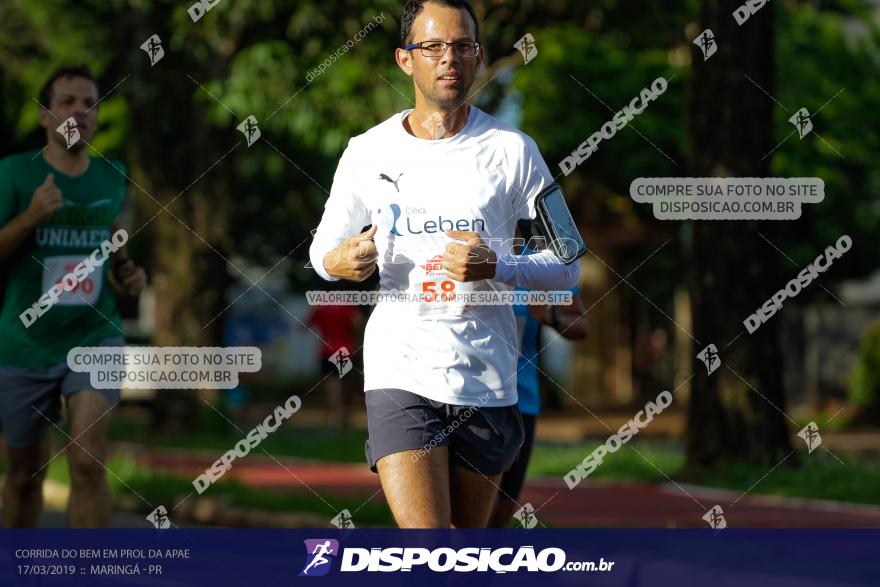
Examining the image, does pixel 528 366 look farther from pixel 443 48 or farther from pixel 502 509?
pixel 443 48

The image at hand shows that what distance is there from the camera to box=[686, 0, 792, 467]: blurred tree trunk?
13.1 meters

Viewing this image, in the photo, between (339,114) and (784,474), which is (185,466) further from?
(784,474)

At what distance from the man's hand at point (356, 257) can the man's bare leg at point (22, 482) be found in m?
2.34

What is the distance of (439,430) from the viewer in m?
4.68

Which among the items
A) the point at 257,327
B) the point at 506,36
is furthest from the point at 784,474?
the point at 257,327

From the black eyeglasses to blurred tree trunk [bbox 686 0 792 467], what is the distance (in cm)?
846

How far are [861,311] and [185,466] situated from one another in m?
21.2

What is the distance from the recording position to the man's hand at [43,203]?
643 centimetres

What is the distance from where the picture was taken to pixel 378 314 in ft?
15.9

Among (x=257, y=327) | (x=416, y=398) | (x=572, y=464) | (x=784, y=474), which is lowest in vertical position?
(x=416, y=398)
